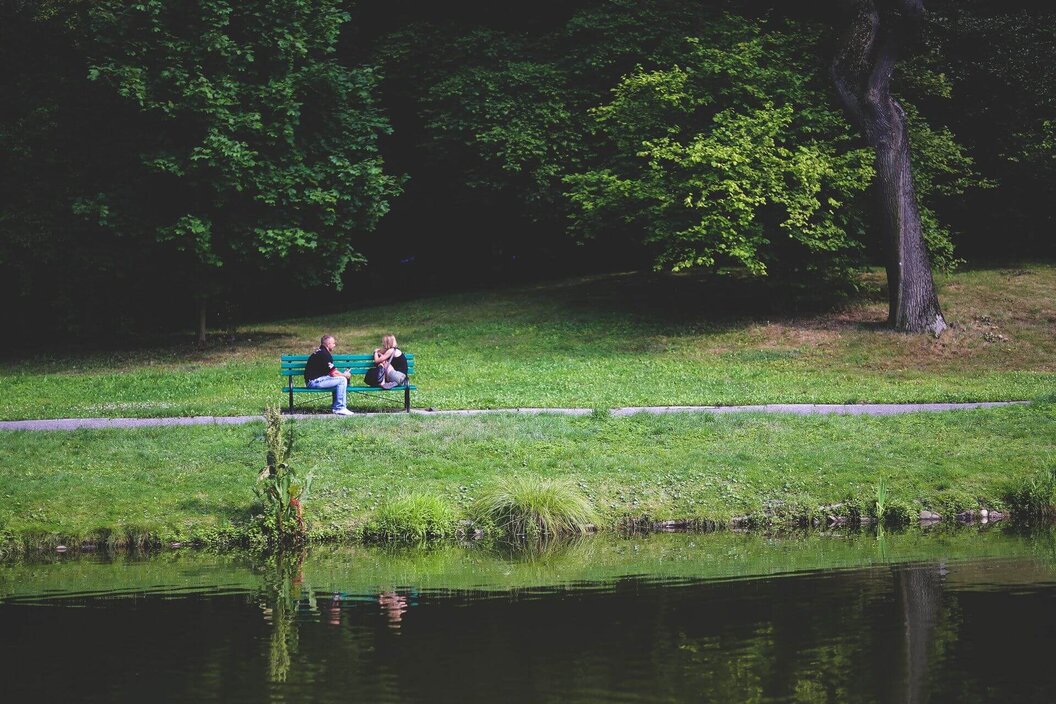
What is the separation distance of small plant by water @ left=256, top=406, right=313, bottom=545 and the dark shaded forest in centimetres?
1459

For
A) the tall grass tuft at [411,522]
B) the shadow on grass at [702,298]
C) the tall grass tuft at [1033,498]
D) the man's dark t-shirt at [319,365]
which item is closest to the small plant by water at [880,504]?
the tall grass tuft at [1033,498]

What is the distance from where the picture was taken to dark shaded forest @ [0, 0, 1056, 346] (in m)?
29.8

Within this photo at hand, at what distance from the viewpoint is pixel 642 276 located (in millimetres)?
39844

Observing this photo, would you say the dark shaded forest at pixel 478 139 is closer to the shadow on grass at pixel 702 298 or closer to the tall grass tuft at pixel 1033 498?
the shadow on grass at pixel 702 298

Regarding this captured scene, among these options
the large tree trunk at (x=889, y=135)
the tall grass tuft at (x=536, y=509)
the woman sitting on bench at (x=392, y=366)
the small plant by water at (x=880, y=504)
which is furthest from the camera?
the large tree trunk at (x=889, y=135)

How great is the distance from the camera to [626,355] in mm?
29094

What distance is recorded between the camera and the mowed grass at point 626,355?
922 inches

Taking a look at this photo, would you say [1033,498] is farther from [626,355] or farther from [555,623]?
[626,355]

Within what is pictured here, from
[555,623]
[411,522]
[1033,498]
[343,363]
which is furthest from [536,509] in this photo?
[343,363]

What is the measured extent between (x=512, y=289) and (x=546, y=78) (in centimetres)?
683

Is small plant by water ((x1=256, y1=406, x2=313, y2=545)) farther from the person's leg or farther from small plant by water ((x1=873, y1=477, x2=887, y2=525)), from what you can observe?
small plant by water ((x1=873, y1=477, x2=887, y2=525))

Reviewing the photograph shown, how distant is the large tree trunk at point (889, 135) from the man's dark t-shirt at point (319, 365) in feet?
48.6

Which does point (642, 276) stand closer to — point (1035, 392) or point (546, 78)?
point (546, 78)

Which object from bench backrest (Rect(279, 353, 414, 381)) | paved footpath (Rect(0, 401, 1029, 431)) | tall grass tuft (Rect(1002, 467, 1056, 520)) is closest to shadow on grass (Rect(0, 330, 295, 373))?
bench backrest (Rect(279, 353, 414, 381))
